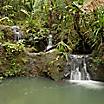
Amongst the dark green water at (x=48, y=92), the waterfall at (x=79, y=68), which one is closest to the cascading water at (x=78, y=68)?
the waterfall at (x=79, y=68)

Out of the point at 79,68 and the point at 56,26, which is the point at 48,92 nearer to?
the point at 79,68

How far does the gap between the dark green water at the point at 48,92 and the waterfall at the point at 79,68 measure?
15.2 inches

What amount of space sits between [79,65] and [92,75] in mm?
550

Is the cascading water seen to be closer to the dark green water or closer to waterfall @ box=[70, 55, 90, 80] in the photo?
waterfall @ box=[70, 55, 90, 80]

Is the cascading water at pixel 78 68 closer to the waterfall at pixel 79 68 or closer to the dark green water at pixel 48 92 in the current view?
the waterfall at pixel 79 68

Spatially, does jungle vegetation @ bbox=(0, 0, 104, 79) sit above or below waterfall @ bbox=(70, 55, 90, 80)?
above

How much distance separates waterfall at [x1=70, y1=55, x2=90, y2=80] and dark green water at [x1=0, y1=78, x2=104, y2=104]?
387 millimetres

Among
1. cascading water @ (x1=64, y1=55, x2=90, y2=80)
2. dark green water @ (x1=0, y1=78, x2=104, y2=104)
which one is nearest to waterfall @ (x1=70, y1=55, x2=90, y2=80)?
cascading water @ (x1=64, y1=55, x2=90, y2=80)

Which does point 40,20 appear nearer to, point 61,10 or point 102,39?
point 61,10

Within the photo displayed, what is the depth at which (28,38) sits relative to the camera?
36.3 ft

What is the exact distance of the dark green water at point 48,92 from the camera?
698 centimetres

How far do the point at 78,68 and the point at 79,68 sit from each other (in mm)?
33

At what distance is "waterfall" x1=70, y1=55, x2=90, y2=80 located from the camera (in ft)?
30.0

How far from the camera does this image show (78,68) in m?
9.30
